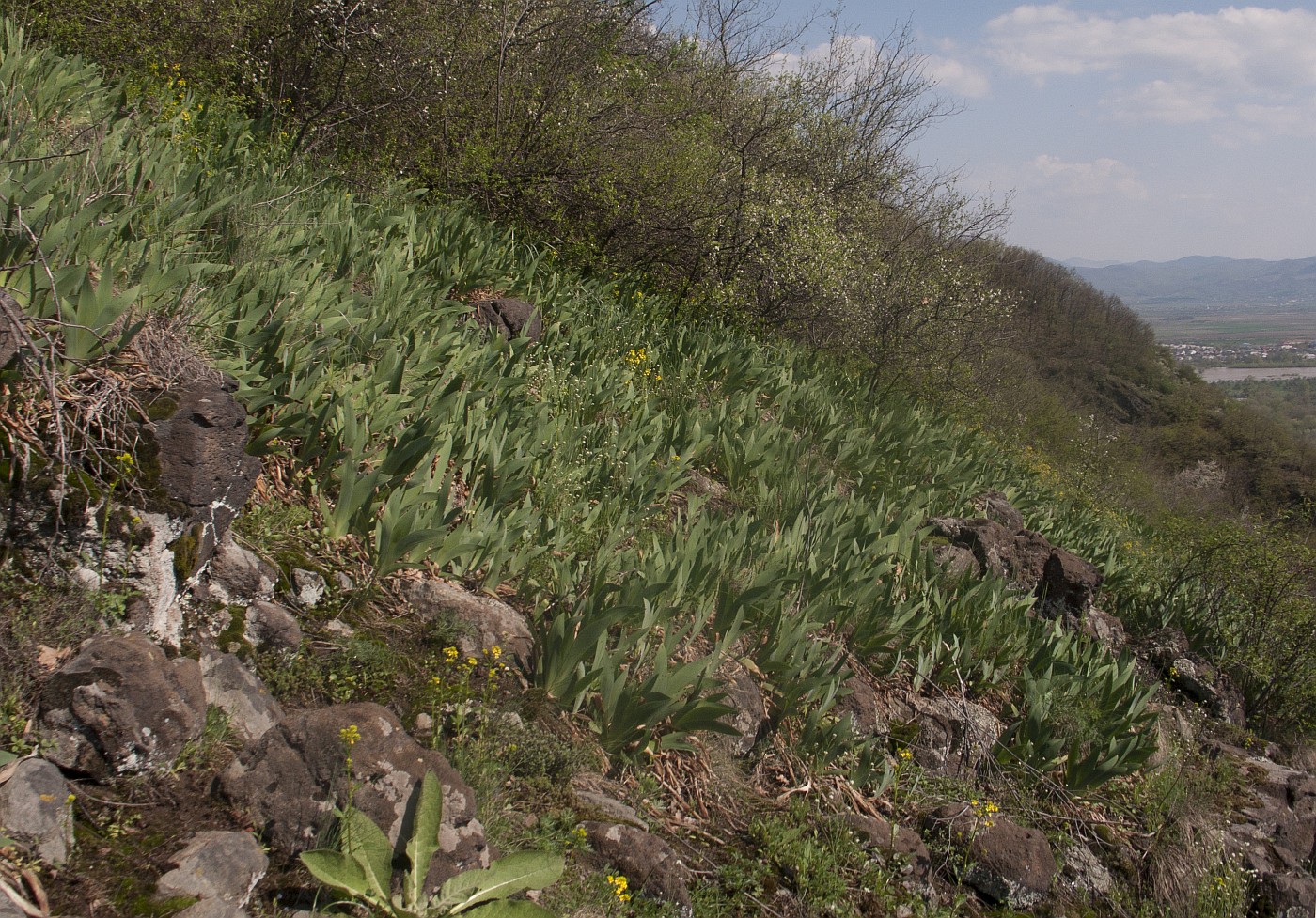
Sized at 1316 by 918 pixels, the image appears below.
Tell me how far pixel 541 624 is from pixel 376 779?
1.18 metres

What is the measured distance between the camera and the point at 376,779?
2.33m

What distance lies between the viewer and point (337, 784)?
2.27 meters

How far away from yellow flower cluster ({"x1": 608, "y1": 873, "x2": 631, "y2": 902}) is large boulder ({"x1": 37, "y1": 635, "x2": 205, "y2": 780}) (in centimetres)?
124

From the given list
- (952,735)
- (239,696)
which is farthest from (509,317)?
(239,696)

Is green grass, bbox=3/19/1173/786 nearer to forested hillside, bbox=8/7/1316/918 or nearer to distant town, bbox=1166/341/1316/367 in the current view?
forested hillside, bbox=8/7/1316/918

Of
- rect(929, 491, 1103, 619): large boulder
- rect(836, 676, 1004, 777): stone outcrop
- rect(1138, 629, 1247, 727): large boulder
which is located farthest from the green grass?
rect(1138, 629, 1247, 727): large boulder

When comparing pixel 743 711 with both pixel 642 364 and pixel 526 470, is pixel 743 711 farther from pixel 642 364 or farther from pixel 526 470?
pixel 642 364

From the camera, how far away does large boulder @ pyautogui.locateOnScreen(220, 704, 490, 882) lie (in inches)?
87.2

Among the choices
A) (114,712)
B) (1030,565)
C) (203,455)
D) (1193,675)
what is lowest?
(1193,675)

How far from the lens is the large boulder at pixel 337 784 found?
2.21m

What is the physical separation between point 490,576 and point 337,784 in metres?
1.39

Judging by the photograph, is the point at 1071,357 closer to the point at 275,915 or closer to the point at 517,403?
the point at 517,403

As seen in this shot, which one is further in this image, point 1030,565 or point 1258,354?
point 1258,354

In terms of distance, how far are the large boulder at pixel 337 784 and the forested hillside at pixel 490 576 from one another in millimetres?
12
